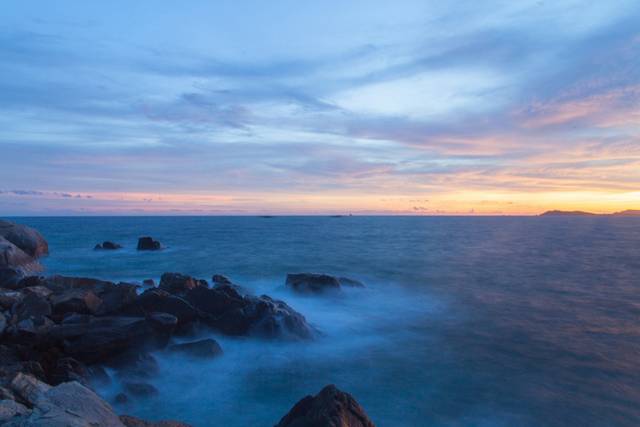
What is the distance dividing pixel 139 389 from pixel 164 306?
14.4 ft

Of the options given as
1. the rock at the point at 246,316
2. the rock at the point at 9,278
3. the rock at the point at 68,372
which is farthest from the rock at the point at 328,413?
the rock at the point at 9,278

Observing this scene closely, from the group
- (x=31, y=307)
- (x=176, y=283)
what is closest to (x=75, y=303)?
(x=31, y=307)

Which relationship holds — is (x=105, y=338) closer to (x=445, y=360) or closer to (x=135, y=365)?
(x=135, y=365)

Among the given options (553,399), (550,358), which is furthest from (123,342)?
(550,358)

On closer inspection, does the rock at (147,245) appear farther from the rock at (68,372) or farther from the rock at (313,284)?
the rock at (68,372)

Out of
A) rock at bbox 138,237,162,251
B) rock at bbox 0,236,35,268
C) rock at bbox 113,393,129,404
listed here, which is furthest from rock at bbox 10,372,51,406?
rock at bbox 138,237,162,251

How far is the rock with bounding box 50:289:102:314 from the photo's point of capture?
577 inches

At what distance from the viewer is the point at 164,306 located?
49.3ft

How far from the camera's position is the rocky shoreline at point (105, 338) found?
6.40 meters

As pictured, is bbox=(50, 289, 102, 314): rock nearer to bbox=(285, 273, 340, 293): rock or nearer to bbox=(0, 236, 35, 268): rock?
bbox=(285, 273, 340, 293): rock

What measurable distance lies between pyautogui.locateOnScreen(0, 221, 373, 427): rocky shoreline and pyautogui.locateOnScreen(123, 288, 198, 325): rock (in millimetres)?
33

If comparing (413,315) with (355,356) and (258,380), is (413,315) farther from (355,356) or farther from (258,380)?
(258,380)

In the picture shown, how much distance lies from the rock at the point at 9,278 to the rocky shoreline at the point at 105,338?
1.6 inches

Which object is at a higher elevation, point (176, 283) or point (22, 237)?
A: point (22, 237)
